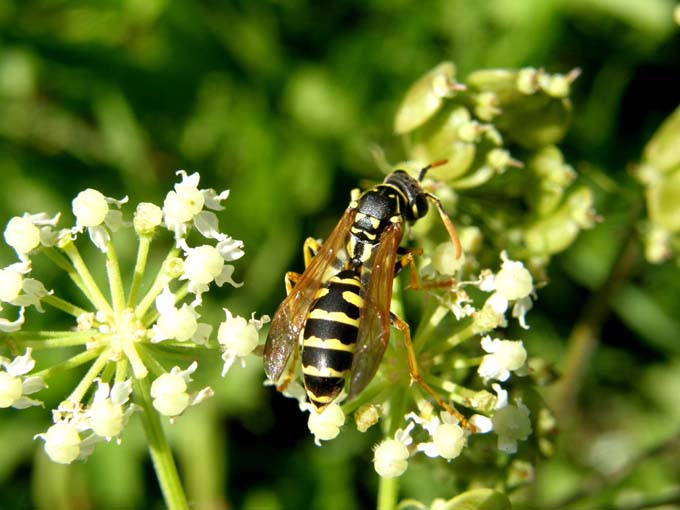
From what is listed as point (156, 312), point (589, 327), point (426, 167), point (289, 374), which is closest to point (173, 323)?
point (156, 312)

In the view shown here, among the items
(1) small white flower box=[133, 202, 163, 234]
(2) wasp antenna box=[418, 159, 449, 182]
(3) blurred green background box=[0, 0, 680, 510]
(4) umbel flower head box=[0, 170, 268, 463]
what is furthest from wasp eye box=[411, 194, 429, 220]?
(3) blurred green background box=[0, 0, 680, 510]

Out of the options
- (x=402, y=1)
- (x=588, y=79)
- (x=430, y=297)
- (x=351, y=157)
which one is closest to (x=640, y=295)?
(x=588, y=79)

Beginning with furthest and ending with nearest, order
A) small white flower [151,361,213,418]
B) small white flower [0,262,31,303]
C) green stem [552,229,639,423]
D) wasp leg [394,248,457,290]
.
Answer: green stem [552,229,639,423]
wasp leg [394,248,457,290]
small white flower [0,262,31,303]
small white flower [151,361,213,418]

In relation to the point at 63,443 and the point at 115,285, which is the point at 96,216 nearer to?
the point at 115,285

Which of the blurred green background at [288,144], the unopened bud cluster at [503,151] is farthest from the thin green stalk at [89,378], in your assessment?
the blurred green background at [288,144]

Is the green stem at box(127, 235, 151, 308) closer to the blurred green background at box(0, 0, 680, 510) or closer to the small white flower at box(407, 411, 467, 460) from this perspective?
the small white flower at box(407, 411, 467, 460)

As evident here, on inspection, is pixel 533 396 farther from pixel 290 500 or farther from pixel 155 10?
pixel 155 10

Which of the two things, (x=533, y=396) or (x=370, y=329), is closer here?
(x=370, y=329)

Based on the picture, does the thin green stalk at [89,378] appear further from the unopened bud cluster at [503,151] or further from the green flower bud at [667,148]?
the green flower bud at [667,148]
